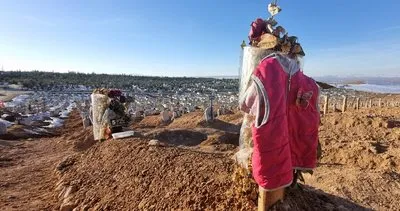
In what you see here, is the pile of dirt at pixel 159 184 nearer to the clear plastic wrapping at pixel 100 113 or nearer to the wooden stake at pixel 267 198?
the wooden stake at pixel 267 198

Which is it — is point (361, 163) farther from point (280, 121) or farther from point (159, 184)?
point (280, 121)

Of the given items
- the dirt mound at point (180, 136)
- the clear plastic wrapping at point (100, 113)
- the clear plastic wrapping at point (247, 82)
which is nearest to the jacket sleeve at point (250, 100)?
the clear plastic wrapping at point (247, 82)

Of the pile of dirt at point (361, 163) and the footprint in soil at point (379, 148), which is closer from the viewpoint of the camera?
the pile of dirt at point (361, 163)

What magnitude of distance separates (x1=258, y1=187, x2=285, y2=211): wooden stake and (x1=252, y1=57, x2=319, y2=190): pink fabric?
11 cm

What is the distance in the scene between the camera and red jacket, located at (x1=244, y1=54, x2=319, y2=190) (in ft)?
9.51

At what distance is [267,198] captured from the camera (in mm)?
3053

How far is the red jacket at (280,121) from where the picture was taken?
9.51ft

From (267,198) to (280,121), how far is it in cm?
65

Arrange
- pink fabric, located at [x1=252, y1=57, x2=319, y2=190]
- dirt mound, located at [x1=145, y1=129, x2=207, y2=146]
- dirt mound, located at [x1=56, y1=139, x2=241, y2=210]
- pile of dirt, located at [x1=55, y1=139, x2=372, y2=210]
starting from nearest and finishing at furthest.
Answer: pink fabric, located at [x1=252, y1=57, x2=319, y2=190], pile of dirt, located at [x1=55, y1=139, x2=372, y2=210], dirt mound, located at [x1=56, y1=139, x2=241, y2=210], dirt mound, located at [x1=145, y1=129, x2=207, y2=146]

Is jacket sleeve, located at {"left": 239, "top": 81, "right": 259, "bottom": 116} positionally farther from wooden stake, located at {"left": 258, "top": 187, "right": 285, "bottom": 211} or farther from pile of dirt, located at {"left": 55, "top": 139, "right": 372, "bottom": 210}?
pile of dirt, located at {"left": 55, "top": 139, "right": 372, "bottom": 210}

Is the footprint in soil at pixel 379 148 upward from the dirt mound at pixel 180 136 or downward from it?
upward

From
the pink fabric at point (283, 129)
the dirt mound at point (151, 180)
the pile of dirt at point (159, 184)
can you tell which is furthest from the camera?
the dirt mound at point (151, 180)

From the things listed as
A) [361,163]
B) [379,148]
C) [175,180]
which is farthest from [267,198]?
[379,148]

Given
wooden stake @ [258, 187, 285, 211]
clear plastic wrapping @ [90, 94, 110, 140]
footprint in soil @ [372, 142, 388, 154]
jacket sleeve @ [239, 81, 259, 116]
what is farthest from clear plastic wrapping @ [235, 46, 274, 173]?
footprint in soil @ [372, 142, 388, 154]
